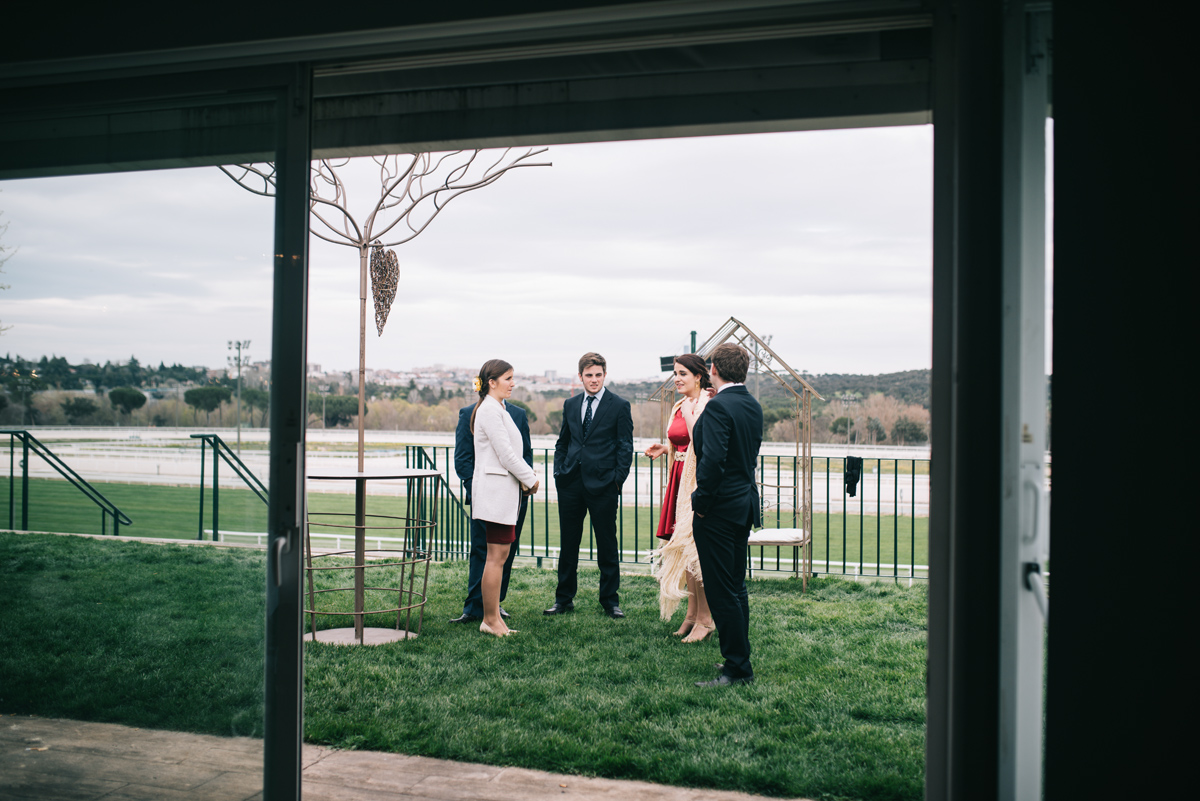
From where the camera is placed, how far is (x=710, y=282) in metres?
27.1

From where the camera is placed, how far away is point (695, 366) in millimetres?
4816

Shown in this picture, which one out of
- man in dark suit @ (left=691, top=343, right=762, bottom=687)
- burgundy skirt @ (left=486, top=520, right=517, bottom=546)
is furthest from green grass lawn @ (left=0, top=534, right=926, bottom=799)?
burgundy skirt @ (left=486, top=520, right=517, bottom=546)

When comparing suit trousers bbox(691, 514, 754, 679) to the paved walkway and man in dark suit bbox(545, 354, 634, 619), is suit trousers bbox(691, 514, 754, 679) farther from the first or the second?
man in dark suit bbox(545, 354, 634, 619)

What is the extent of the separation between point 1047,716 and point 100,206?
279 centimetres

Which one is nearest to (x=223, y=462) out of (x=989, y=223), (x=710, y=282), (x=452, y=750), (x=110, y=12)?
(x=110, y=12)

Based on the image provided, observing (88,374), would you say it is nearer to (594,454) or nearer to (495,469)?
(495,469)

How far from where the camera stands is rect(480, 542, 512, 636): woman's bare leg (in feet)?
15.9

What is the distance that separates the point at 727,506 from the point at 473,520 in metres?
1.85

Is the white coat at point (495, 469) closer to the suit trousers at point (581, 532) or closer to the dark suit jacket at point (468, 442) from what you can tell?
the dark suit jacket at point (468, 442)

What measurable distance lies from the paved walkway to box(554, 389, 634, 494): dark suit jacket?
2.47 meters

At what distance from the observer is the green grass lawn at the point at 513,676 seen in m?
2.31

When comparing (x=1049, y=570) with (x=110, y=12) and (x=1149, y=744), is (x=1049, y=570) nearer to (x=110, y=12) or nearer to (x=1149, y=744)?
(x=1149, y=744)

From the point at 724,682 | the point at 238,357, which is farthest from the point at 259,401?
the point at 724,682

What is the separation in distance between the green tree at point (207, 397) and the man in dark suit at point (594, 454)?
306 centimetres
